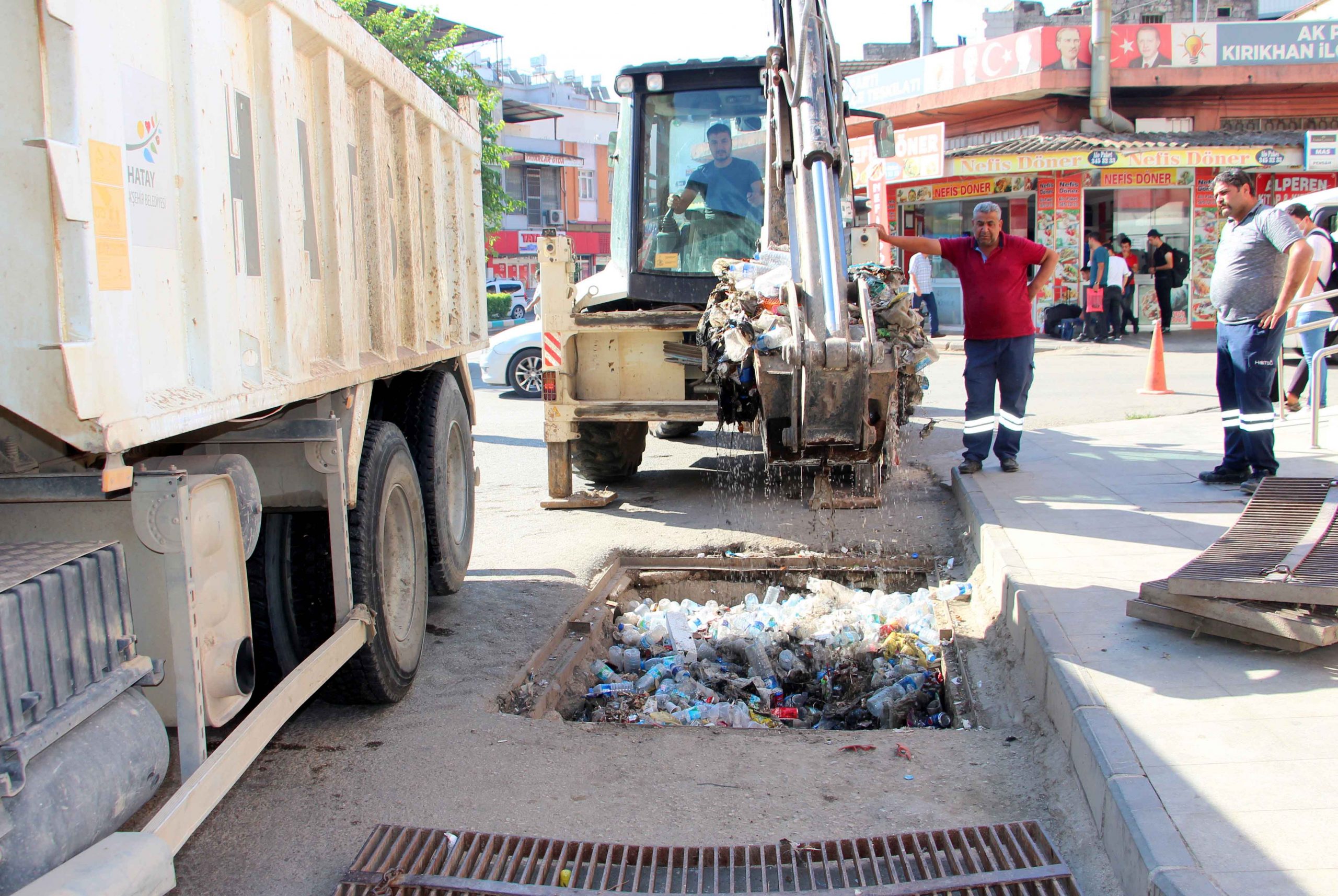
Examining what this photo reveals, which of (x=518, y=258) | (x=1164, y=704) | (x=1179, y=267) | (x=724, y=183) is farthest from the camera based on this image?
(x=518, y=258)

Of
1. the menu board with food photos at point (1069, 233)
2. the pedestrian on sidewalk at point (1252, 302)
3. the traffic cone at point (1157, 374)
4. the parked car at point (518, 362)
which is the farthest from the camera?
the menu board with food photos at point (1069, 233)

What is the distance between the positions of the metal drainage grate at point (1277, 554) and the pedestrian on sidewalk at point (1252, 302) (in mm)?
1389

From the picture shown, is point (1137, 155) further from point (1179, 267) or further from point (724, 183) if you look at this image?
point (724, 183)

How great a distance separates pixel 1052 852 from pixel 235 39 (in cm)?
327

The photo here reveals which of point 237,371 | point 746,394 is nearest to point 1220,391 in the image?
point 746,394

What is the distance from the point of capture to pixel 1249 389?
6.53 meters

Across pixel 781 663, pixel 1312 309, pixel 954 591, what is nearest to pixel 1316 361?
pixel 1312 309

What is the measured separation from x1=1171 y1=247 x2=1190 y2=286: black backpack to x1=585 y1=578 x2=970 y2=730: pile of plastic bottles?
1640 centimetres

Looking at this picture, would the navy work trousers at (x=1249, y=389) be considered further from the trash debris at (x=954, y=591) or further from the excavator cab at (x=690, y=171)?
the excavator cab at (x=690, y=171)

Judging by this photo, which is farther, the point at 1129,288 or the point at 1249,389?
the point at 1129,288

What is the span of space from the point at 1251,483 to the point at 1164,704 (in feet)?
12.3

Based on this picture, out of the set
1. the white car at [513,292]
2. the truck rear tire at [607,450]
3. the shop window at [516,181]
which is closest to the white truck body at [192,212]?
the truck rear tire at [607,450]

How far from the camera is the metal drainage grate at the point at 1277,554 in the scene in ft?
12.9

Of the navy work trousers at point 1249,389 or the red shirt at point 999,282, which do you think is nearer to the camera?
the navy work trousers at point 1249,389
